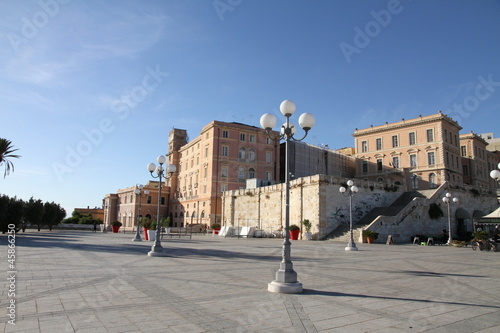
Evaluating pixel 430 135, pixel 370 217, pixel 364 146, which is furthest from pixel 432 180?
pixel 370 217

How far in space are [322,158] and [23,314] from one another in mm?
56046

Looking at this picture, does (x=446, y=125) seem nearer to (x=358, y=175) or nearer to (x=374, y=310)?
(x=358, y=175)

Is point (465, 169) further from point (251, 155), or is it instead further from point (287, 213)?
point (287, 213)

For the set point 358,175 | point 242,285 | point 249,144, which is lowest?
point 242,285

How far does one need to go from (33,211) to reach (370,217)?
34.3 meters

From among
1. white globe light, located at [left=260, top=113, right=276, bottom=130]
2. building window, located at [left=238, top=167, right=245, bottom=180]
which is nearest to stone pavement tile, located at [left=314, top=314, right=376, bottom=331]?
white globe light, located at [left=260, top=113, right=276, bottom=130]

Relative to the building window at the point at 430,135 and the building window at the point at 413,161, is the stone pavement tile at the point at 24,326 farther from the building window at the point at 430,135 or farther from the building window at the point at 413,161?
the building window at the point at 413,161

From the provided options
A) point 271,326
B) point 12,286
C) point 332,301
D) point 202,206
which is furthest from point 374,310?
point 202,206

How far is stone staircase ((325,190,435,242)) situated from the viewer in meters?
27.6

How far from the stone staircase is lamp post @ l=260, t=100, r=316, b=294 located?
19.9m

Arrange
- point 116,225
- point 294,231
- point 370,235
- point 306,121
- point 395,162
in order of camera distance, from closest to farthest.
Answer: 1. point 306,121
2. point 370,235
3. point 294,231
4. point 116,225
5. point 395,162

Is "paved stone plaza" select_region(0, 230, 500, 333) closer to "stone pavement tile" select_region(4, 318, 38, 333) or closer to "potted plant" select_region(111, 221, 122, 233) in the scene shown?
"stone pavement tile" select_region(4, 318, 38, 333)

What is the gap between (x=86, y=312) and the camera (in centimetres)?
499

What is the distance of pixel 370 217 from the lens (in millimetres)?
30844
